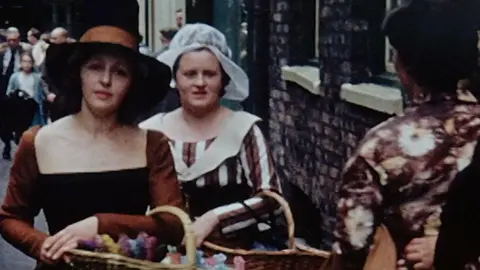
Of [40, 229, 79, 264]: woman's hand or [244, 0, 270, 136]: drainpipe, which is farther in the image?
[244, 0, 270, 136]: drainpipe

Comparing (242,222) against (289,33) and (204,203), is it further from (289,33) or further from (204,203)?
(289,33)

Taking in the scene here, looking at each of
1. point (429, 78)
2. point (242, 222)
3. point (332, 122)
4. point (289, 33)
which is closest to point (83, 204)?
point (242, 222)

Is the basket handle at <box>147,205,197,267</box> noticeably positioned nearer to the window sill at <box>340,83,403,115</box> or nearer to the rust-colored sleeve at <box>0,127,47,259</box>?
the rust-colored sleeve at <box>0,127,47,259</box>

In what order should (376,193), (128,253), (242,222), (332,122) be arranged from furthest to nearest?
1. (332,122)
2. (242,222)
3. (128,253)
4. (376,193)

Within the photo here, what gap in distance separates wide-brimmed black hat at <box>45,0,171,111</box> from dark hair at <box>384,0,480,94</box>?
1162 mm

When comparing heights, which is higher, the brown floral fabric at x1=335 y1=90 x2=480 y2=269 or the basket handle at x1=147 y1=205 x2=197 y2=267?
the brown floral fabric at x1=335 y1=90 x2=480 y2=269

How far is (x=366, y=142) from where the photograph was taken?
346 centimetres

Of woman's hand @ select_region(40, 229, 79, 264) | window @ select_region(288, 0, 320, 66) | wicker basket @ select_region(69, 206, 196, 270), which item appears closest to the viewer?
wicker basket @ select_region(69, 206, 196, 270)

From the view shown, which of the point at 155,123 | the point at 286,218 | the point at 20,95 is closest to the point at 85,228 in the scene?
the point at 286,218

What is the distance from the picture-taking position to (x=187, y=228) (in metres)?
3.89

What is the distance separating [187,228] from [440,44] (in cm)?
90

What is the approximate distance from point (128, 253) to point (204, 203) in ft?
4.12

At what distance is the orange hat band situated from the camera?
439 cm

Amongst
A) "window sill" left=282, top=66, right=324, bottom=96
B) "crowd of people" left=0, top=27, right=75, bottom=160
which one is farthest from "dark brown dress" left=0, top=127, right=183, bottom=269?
"crowd of people" left=0, top=27, right=75, bottom=160
